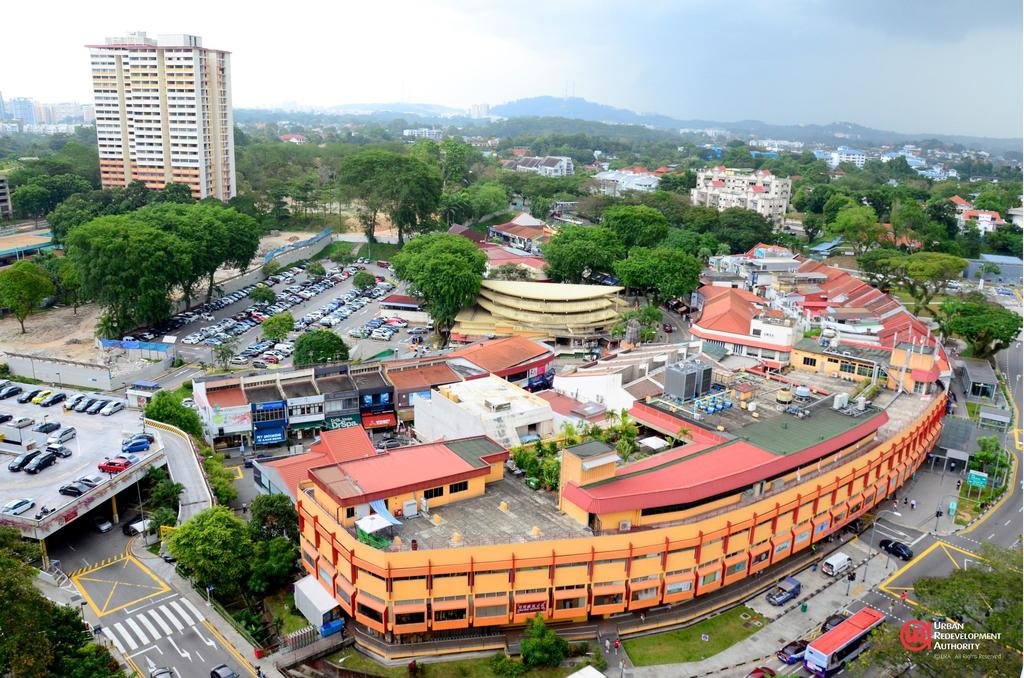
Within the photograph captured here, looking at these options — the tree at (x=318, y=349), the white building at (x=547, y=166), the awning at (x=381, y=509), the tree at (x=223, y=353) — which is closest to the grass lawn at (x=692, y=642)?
the awning at (x=381, y=509)

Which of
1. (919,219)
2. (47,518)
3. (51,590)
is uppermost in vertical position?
(919,219)

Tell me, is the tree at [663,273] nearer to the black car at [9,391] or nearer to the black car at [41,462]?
the black car at [9,391]

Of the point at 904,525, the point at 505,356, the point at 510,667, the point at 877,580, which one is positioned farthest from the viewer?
the point at 505,356

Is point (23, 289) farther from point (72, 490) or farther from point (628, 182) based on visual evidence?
point (628, 182)

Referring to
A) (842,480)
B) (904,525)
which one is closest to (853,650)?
(842,480)

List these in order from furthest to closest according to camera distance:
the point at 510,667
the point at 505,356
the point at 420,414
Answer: the point at 505,356, the point at 420,414, the point at 510,667

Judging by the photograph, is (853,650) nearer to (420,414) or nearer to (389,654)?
(389,654)
